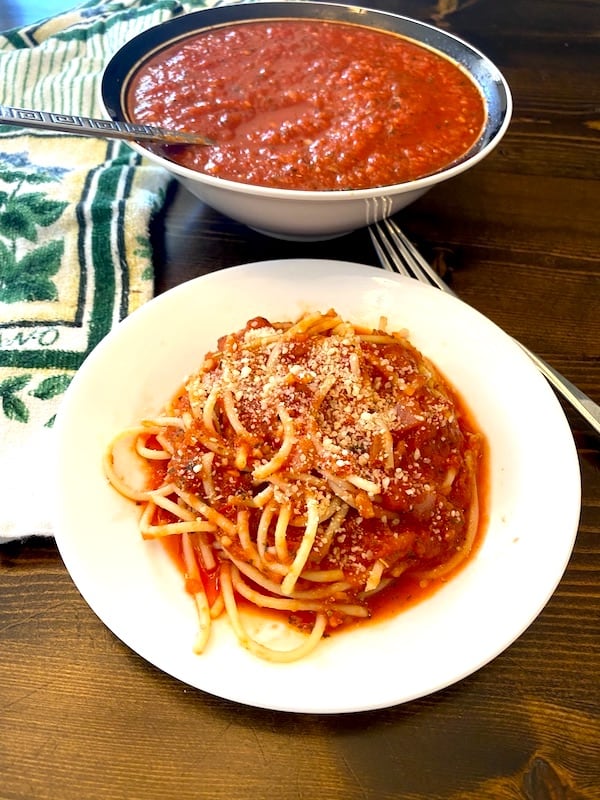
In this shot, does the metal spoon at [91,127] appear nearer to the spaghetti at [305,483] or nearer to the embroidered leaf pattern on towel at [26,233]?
the embroidered leaf pattern on towel at [26,233]

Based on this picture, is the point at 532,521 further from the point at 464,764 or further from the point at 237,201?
the point at 237,201

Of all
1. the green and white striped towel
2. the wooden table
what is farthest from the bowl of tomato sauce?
the wooden table

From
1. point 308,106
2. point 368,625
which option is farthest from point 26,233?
point 368,625

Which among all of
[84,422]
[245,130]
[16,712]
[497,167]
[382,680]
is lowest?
[16,712]

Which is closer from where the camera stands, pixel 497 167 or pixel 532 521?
pixel 532 521

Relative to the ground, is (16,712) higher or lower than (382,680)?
lower

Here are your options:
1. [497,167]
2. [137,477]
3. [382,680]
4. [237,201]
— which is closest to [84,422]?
[137,477]

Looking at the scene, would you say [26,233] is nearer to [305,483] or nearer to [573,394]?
[305,483]
